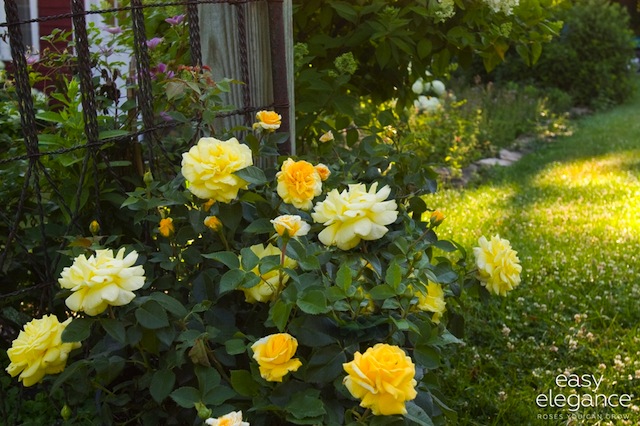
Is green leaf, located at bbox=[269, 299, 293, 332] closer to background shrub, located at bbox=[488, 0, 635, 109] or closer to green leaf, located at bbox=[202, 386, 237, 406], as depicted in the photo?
green leaf, located at bbox=[202, 386, 237, 406]

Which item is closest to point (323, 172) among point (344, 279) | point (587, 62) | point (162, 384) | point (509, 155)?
point (344, 279)

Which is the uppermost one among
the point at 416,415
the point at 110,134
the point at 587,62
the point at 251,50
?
the point at 251,50

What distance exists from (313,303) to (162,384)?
14.0 inches

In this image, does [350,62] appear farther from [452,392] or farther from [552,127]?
[552,127]

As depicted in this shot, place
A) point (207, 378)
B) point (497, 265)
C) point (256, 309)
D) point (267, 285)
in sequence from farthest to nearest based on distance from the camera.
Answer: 1. point (497, 265)
2. point (256, 309)
3. point (267, 285)
4. point (207, 378)

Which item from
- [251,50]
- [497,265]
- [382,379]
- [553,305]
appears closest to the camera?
[382,379]

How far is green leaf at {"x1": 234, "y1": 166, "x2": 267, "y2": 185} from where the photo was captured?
1659mm

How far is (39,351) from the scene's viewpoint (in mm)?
1580

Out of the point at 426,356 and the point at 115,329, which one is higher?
the point at 115,329

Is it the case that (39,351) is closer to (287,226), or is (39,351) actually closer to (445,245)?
(287,226)

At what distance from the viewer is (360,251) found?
172cm

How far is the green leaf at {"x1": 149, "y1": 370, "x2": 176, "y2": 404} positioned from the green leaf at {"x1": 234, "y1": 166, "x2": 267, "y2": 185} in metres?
0.43

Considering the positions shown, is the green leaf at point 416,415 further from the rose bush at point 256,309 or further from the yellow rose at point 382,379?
the yellow rose at point 382,379

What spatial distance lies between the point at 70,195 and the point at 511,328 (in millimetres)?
1899
